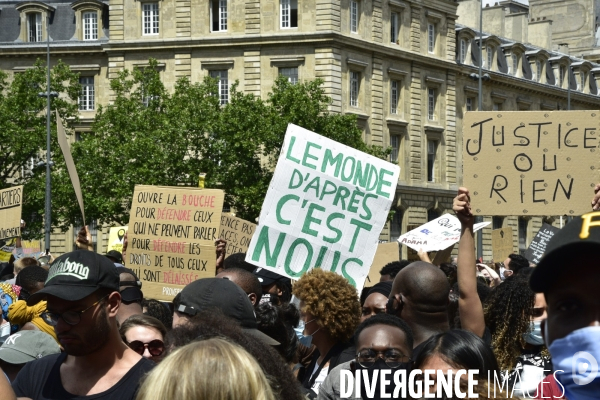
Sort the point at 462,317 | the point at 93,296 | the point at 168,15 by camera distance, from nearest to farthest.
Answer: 1. the point at 93,296
2. the point at 462,317
3. the point at 168,15

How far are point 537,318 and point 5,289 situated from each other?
179 inches

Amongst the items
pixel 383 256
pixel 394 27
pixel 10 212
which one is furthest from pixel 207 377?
pixel 394 27

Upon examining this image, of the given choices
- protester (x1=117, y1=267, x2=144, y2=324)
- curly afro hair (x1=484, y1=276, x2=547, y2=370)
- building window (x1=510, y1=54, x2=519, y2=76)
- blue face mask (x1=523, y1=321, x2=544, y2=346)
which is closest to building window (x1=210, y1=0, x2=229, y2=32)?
building window (x1=510, y1=54, x2=519, y2=76)

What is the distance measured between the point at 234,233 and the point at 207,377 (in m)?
9.39

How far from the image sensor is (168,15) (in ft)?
166

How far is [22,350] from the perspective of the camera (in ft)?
17.2

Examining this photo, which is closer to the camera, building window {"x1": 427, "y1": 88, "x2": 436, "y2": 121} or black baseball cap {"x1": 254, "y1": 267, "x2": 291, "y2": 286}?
black baseball cap {"x1": 254, "y1": 267, "x2": 291, "y2": 286}

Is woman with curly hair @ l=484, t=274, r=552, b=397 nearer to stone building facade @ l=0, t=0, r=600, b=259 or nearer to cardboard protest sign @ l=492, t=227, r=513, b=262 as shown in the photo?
cardboard protest sign @ l=492, t=227, r=513, b=262

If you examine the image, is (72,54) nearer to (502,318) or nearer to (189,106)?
(189,106)

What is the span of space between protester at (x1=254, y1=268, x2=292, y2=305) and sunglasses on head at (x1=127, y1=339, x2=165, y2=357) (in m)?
2.76

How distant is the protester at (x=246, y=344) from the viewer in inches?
140

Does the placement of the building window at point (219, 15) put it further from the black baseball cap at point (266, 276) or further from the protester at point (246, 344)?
the protester at point (246, 344)

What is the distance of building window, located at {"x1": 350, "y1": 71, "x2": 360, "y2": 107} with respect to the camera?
50312 mm

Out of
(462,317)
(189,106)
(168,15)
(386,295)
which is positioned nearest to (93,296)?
(462,317)
